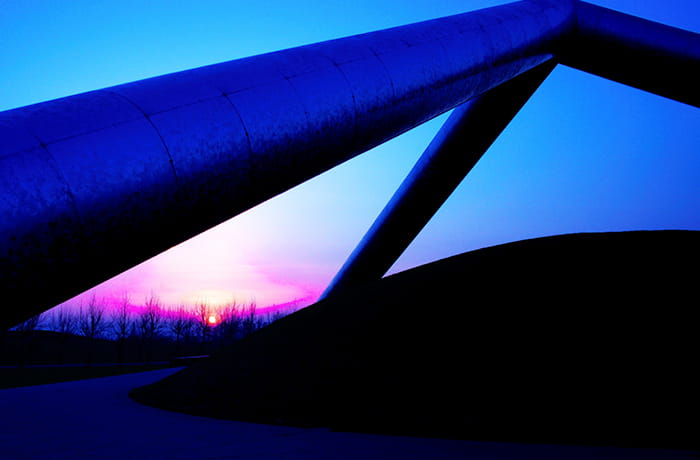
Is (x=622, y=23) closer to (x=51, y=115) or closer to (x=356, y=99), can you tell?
(x=356, y=99)

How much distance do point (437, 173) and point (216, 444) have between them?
40.4 ft

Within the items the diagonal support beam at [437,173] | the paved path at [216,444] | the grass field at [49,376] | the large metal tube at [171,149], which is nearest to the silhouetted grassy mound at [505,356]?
the paved path at [216,444]

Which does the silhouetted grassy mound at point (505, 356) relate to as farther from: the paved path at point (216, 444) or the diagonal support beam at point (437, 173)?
the diagonal support beam at point (437, 173)

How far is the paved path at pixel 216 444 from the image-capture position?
586 centimetres

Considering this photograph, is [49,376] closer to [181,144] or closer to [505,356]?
[505,356]

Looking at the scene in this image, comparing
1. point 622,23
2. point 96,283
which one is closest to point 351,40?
point 96,283

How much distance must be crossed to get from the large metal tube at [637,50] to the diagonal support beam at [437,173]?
0.92 m

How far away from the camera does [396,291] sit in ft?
40.9

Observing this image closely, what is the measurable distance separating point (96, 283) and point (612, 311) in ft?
28.9

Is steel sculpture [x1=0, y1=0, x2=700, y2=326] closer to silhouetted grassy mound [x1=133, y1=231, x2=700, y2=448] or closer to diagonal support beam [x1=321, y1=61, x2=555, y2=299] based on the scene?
silhouetted grassy mound [x1=133, y1=231, x2=700, y2=448]

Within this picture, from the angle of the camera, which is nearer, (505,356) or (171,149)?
(171,149)


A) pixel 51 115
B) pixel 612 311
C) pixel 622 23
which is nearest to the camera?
pixel 51 115

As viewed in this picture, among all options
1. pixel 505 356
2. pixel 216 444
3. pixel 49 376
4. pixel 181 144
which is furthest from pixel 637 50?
pixel 49 376

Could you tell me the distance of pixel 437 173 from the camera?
55.1 feet
